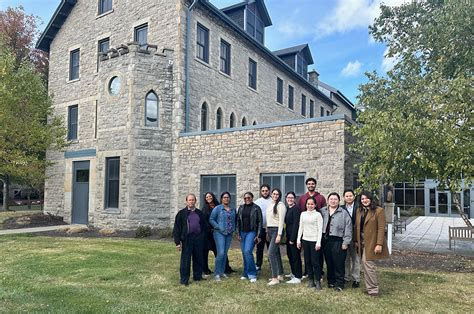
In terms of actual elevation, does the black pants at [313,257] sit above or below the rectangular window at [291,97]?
below

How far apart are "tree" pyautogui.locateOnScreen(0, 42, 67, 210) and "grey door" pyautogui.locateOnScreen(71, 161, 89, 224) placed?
4.78ft

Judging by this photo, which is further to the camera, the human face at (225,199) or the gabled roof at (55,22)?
the gabled roof at (55,22)

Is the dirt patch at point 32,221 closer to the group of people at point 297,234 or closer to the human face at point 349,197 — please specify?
the group of people at point 297,234

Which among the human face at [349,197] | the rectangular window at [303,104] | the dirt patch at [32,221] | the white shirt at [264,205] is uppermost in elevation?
the rectangular window at [303,104]

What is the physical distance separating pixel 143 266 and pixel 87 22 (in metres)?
15.8

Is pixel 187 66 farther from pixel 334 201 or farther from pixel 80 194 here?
pixel 334 201

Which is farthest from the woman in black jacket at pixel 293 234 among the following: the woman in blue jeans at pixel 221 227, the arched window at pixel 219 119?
the arched window at pixel 219 119

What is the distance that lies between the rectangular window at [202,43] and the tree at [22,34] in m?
15.0

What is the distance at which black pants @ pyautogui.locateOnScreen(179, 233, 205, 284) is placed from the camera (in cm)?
678

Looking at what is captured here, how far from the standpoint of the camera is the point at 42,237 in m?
13.3

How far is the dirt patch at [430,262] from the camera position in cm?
839

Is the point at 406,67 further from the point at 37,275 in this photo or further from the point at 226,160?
the point at 37,275

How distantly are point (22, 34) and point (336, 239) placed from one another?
2813cm

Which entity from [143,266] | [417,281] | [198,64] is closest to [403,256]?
[417,281]
